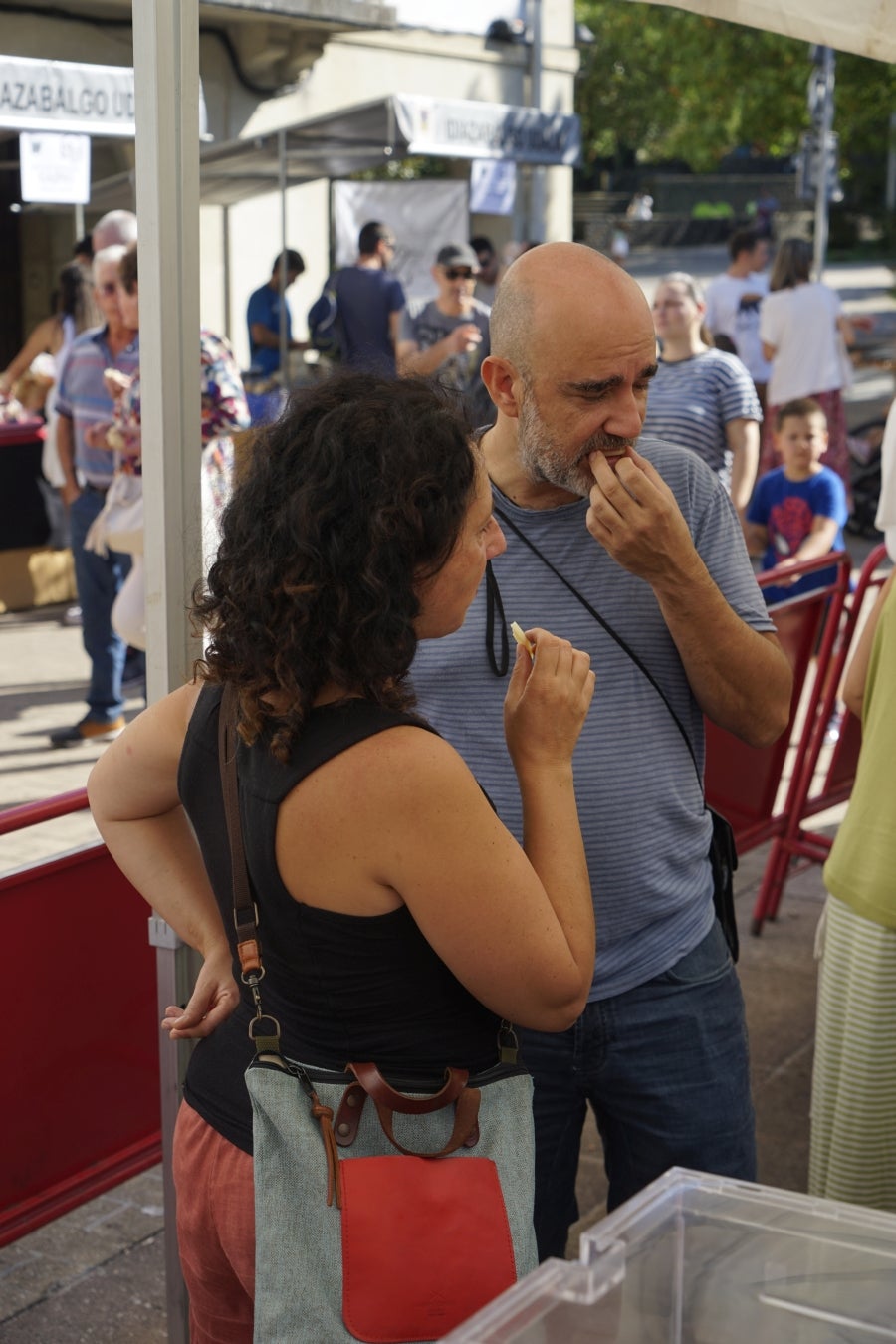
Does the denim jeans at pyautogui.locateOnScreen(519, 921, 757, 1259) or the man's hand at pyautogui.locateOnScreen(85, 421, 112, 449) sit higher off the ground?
the man's hand at pyautogui.locateOnScreen(85, 421, 112, 449)

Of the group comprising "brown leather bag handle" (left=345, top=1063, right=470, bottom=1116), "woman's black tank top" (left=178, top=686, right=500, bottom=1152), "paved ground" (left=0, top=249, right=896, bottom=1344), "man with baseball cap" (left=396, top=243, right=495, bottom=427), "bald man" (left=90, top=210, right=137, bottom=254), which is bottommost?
"paved ground" (left=0, top=249, right=896, bottom=1344)

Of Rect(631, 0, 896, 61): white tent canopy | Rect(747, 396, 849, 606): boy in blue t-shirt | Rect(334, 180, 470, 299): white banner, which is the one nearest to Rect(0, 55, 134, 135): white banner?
Rect(747, 396, 849, 606): boy in blue t-shirt

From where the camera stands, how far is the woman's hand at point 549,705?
1736 mm

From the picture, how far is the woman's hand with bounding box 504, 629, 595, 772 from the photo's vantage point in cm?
174

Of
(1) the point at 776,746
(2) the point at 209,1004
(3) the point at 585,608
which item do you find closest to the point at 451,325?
(1) the point at 776,746

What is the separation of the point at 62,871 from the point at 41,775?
4.32m

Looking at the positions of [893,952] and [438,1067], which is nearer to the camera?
[438,1067]

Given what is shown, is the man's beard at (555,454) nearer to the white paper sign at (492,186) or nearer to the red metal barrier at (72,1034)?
the red metal barrier at (72,1034)

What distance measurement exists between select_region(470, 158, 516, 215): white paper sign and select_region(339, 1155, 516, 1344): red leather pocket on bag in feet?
51.1

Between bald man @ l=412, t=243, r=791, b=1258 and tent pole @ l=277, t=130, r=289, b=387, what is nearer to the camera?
bald man @ l=412, t=243, r=791, b=1258

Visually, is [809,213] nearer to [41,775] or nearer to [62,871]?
[41,775]

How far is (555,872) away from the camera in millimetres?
1685

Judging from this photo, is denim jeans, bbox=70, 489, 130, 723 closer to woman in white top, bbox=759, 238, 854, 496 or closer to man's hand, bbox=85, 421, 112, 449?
man's hand, bbox=85, 421, 112, 449

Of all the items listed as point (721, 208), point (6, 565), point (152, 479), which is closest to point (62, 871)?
point (152, 479)
